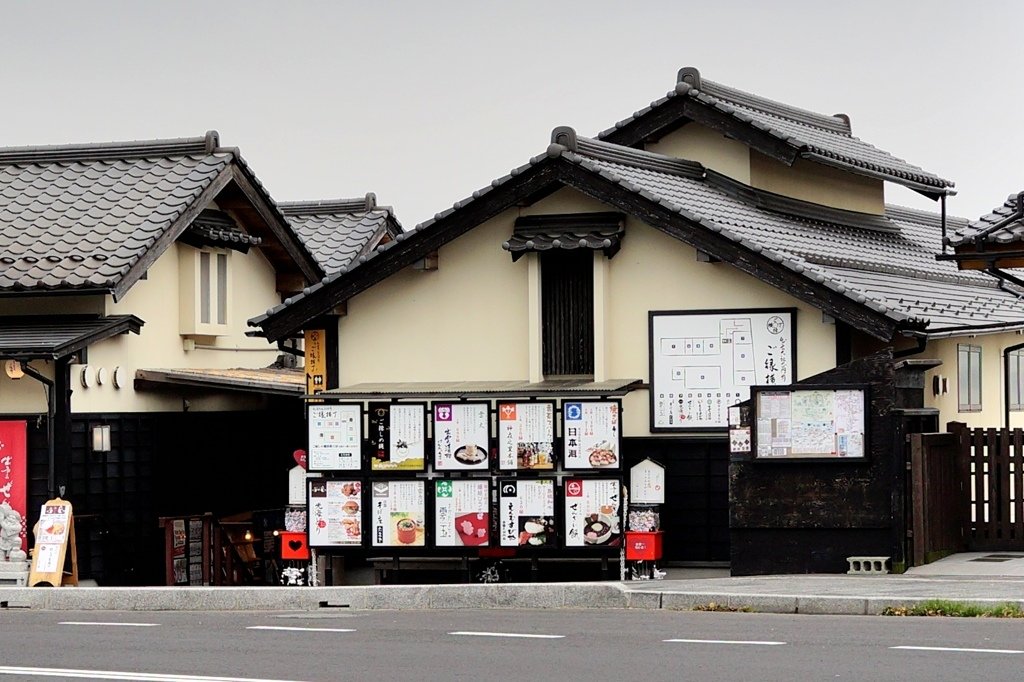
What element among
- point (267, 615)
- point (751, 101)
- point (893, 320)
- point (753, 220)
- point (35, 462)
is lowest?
point (267, 615)

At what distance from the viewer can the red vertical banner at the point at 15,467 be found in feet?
71.9

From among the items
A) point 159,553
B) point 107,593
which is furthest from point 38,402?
Answer: point 107,593

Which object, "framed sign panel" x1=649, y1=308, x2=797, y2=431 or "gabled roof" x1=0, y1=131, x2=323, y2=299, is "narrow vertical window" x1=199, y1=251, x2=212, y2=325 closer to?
"gabled roof" x1=0, y1=131, x2=323, y2=299

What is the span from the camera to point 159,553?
2359 centimetres

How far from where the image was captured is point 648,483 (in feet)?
64.1

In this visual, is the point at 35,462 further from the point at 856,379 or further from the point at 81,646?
the point at 856,379

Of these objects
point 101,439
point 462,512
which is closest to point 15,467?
point 101,439

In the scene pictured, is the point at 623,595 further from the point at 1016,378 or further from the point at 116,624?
the point at 1016,378

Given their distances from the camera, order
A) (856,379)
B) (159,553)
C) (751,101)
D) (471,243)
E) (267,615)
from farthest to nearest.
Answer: (751,101), (159,553), (471,243), (856,379), (267,615)

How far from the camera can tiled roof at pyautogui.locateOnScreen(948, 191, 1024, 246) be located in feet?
54.7

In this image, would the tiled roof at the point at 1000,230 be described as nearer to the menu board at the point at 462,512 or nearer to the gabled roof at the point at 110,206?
the menu board at the point at 462,512

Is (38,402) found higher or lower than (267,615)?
higher

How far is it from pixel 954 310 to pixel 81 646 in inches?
527

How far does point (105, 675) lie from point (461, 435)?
8.46m
